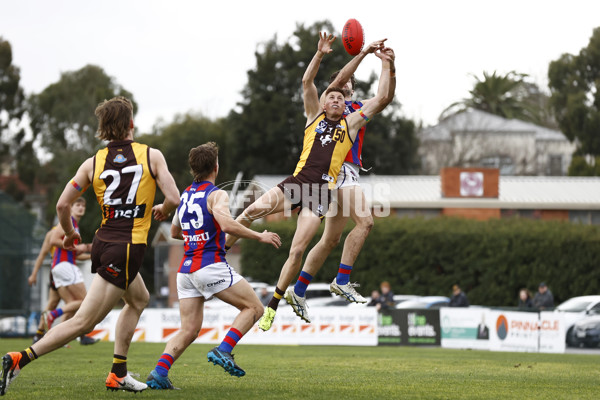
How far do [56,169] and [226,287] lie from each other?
211 ft

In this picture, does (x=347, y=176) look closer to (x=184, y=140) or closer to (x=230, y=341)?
(x=230, y=341)

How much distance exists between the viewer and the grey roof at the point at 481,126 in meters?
71.6

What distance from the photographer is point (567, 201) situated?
5278 cm

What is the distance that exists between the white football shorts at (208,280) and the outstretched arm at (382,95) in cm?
276

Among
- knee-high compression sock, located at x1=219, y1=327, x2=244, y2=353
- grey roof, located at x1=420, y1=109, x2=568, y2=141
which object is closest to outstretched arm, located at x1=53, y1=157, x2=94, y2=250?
knee-high compression sock, located at x1=219, y1=327, x2=244, y2=353

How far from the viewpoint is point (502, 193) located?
5459 centimetres

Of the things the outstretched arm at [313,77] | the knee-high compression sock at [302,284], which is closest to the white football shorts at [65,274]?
the knee-high compression sock at [302,284]

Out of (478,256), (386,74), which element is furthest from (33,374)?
(478,256)

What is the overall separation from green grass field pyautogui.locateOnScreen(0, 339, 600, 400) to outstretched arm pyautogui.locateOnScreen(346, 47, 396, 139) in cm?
309

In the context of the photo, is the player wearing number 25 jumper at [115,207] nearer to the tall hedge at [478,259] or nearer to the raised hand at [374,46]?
the raised hand at [374,46]

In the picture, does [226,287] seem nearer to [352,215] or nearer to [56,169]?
[352,215]

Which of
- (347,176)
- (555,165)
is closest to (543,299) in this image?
(347,176)

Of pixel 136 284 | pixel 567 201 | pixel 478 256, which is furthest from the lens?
pixel 567 201

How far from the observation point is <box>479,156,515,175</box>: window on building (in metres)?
71.5
